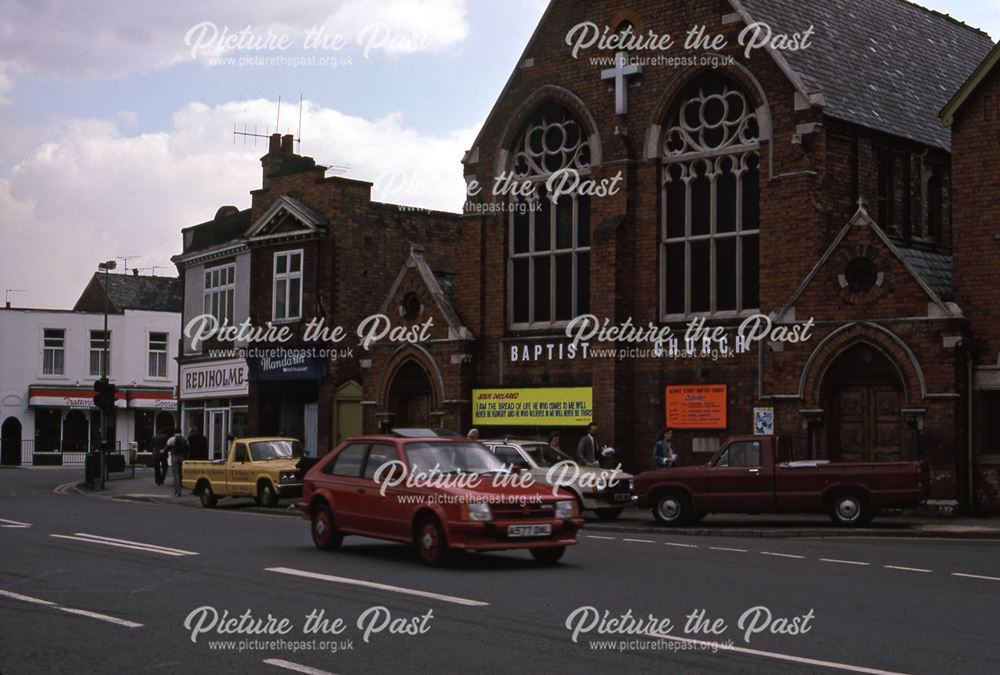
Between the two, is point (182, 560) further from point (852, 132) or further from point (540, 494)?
point (852, 132)

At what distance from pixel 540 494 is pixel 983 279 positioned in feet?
43.7

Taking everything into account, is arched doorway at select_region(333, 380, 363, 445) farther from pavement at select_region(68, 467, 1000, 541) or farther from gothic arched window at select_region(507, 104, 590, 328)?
Answer: pavement at select_region(68, 467, 1000, 541)

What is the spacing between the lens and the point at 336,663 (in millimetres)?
9570

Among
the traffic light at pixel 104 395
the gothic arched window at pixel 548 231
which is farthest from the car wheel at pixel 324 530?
the traffic light at pixel 104 395

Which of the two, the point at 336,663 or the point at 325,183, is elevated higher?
the point at 325,183

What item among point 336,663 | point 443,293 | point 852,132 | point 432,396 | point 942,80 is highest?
point 942,80

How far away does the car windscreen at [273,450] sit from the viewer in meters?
30.4

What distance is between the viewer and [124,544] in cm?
1859

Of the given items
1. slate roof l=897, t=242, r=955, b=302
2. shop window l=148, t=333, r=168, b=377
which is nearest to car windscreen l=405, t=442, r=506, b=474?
slate roof l=897, t=242, r=955, b=302

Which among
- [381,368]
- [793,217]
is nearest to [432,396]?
[381,368]

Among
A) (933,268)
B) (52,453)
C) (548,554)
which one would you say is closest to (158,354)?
(52,453)

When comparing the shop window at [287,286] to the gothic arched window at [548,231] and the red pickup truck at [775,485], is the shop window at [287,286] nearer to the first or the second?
the gothic arched window at [548,231]

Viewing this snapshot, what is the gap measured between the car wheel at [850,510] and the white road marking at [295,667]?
1486cm

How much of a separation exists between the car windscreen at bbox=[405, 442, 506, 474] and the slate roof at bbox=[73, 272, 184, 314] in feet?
189
